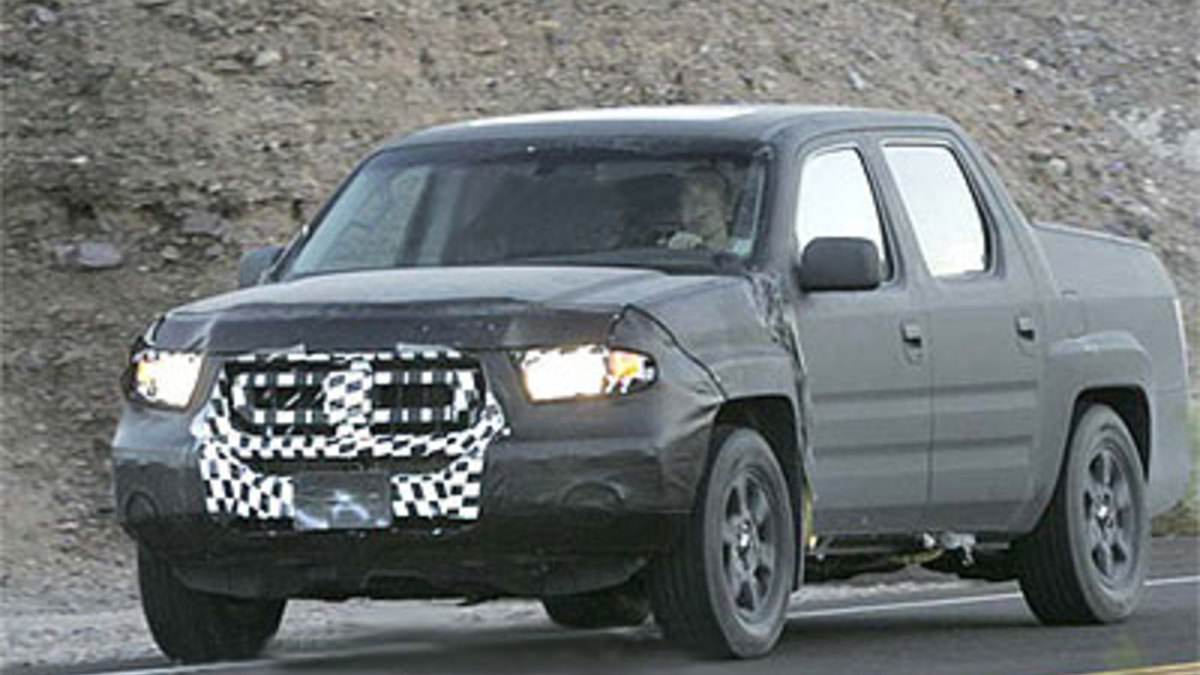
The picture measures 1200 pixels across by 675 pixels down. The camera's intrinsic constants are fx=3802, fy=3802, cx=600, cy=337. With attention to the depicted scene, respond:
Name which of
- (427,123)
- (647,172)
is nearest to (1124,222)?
(427,123)

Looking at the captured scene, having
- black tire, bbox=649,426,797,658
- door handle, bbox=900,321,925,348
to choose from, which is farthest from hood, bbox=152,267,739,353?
door handle, bbox=900,321,925,348

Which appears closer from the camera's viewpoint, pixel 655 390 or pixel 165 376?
pixel 655 390

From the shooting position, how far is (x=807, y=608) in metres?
14.7

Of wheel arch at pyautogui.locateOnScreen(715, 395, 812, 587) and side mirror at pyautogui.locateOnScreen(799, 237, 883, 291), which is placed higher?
side mirror at pyautogui.locateOnScreen(799, 237, 883, 291)

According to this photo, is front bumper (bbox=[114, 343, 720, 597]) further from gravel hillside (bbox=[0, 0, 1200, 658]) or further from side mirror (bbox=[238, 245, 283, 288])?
gravel hillside (bbox=[0, 0, 1200, 658])

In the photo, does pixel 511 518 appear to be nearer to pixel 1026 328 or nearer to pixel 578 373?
pixel 578 373

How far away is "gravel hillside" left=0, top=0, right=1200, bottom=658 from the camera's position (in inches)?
788

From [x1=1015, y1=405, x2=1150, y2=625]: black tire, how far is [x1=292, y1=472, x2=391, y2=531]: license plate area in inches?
133

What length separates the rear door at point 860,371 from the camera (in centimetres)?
1184

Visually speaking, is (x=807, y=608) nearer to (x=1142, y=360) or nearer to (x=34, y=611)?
(x=1142, y=360)

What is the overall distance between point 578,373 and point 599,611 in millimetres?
2687

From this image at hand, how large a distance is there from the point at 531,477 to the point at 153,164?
11.7 metres

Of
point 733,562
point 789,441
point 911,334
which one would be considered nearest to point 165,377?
point 733,562

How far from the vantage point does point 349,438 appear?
10688mm
